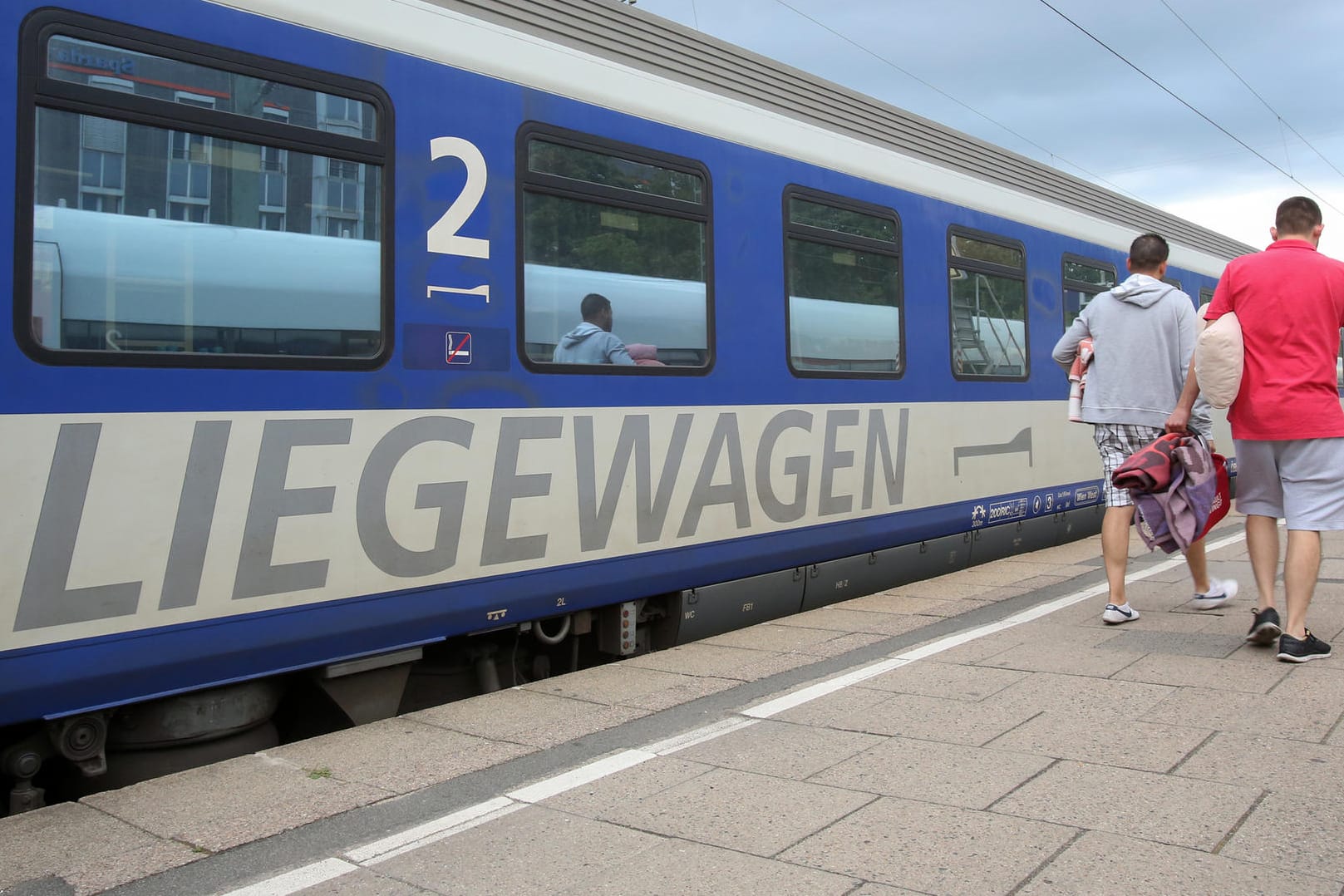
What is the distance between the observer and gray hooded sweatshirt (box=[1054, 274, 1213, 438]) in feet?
17.7

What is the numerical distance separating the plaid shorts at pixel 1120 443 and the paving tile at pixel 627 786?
2.82 metres

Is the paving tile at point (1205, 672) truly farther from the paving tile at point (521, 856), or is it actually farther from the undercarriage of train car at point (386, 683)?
the paving tile at point (521, 856)

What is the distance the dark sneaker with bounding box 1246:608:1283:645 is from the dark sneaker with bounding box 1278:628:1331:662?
0.35 feet

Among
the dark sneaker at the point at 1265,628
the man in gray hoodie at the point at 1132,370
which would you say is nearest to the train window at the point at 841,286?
the man in gray hoodie at the point at 1132,370

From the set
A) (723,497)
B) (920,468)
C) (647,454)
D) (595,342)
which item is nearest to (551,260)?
(595,342)

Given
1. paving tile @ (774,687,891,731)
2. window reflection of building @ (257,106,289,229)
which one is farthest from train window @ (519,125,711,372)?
paving tile @ (774,687,891,731)

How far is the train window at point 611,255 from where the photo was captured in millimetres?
4719

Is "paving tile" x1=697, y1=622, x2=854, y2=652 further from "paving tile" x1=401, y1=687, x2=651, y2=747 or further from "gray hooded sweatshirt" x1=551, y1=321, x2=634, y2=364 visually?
"gray hooded sweatshirt" x1=551, y1=321, x2=634, y2=364

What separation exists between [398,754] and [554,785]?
2.22 feet

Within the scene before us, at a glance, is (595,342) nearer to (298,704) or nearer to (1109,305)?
(298,704)

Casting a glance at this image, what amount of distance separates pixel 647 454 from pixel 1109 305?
237cm

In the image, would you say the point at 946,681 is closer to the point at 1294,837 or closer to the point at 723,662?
the point at 723,662

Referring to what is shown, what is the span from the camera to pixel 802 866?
270 centimetres

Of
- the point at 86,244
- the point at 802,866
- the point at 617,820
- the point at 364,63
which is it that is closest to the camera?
the point at 802,866
